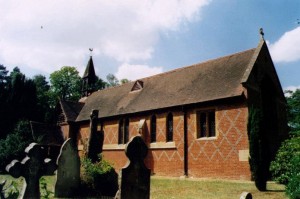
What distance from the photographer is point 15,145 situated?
2998 cm

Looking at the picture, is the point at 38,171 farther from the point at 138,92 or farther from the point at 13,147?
the point at 13,147

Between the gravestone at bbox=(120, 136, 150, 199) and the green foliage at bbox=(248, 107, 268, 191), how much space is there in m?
9.07

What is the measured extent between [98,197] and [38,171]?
546 centimetres

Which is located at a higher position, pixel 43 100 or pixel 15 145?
pixel 43 100

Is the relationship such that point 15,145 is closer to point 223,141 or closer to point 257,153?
point 223,141

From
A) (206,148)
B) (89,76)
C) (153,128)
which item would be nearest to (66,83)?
(89,76)


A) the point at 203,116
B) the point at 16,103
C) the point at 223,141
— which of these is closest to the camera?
the point at 223,141

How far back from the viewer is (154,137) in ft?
82.5

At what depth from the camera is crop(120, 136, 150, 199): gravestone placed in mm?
7484

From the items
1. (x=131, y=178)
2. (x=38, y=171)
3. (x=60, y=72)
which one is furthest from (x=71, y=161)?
(x=60, y=72)

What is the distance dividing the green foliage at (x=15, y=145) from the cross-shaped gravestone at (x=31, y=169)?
23.3 m

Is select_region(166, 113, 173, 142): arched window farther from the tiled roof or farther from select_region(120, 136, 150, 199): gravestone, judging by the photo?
select_region(120, 136, 150, 199): gravestone

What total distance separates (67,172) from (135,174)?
7049 mm

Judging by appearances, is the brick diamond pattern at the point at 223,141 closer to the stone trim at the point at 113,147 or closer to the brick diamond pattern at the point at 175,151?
the brick diamond pattern at the point at 175,151
